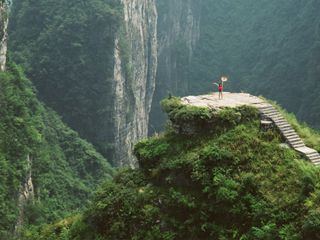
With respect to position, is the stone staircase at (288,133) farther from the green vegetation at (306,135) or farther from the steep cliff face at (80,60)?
the steep cliff face at (80,60)

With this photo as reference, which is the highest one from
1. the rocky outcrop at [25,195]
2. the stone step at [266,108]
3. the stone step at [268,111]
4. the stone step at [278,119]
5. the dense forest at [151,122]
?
the stone step at [266,108]

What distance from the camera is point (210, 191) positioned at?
11422mm

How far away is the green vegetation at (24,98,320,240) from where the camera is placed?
10.4 m

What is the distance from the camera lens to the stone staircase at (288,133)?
12114 millimetres

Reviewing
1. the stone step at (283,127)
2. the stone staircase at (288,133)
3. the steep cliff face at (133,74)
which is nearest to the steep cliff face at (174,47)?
the steep cliff face at (133,74)

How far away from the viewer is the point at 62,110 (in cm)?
4556

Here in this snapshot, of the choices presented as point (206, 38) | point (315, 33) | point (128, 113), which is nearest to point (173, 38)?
point (206, 38)

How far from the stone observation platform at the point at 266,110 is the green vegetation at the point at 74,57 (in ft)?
101

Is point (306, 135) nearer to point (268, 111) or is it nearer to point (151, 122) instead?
point (268, 111)

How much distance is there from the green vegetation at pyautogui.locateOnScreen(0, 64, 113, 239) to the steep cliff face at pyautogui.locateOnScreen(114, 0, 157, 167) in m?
4.92

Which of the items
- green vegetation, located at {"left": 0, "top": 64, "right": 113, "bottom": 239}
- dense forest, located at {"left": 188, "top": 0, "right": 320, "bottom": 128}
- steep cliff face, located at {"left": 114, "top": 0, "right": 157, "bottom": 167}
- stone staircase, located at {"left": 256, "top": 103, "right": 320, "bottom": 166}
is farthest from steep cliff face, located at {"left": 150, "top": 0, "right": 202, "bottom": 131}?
stone staircase, located at {"left": 256, "top": 103, "right": 320, "bottom": 166}

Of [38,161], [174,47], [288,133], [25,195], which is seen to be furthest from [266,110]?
[174,47]

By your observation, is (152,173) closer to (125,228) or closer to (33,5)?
(125,228)

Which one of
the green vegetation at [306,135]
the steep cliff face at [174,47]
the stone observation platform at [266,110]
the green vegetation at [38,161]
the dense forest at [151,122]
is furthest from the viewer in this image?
the steep cliff face at [174,47]
